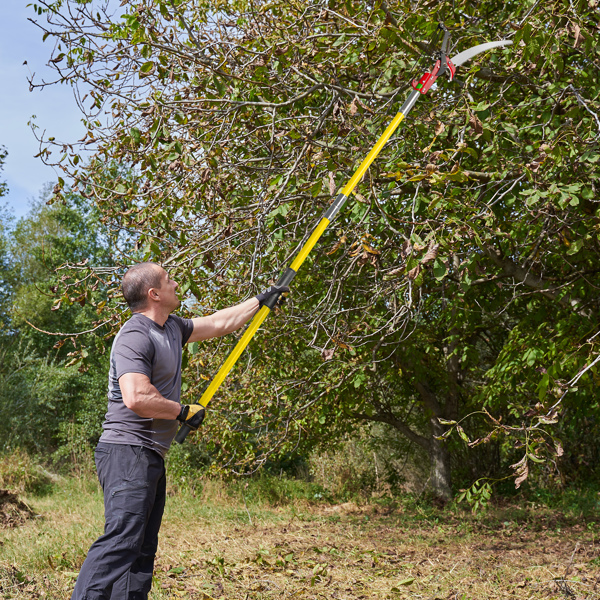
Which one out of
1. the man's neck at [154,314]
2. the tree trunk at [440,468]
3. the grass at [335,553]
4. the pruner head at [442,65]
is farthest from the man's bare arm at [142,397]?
the tree trunk at [440,468]

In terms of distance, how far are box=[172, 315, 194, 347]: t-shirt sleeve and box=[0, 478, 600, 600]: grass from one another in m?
2.02

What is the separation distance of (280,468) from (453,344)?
20.5 ft

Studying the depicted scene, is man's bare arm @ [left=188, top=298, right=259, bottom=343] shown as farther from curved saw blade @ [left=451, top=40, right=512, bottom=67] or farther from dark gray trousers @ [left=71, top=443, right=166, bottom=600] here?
curved saw blade @ [left=451, top=40, right=512, bottom=67]

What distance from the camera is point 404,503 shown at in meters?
11.2

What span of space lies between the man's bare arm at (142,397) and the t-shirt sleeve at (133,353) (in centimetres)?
5

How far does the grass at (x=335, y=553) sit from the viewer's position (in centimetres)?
459

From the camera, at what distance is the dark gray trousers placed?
114 inches

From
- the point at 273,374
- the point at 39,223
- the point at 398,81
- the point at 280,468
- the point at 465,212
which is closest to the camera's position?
the point at 465,212

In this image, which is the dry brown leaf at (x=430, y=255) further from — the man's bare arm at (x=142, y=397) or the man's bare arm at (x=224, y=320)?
the man's bare arm at (x=142, y=397)

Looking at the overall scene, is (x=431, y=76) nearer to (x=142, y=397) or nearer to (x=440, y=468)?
(x=142, y=397)

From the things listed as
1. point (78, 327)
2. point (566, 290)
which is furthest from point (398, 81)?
point (78, 327)

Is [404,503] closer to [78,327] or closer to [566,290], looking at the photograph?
[566,290]

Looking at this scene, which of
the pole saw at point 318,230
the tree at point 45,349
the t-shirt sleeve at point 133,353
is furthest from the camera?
the tree at point 45,349

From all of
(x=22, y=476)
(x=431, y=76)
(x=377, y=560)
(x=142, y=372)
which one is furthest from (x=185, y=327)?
(x=22, y=476)
